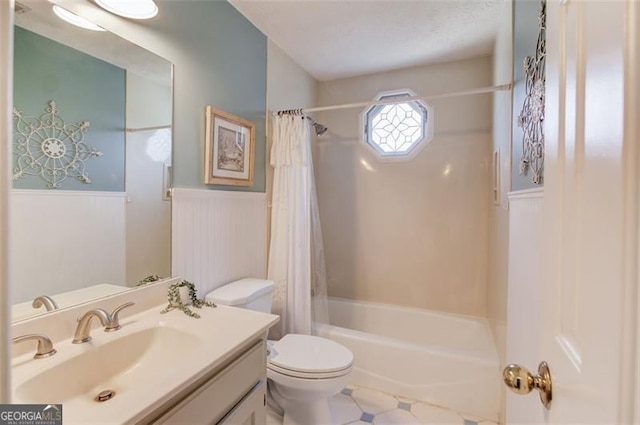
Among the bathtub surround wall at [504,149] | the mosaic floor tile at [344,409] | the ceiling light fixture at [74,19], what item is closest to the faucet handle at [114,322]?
the ceiling light fixture at [74,19]

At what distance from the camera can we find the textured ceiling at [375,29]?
67.9 inches

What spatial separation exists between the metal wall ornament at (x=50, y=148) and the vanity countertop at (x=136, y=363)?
0.56 meters

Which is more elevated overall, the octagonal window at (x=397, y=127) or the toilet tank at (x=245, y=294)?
the octagonal window at (x=397, y=127)

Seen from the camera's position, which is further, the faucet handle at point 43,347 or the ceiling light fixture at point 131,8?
the ceiling light fixture at point 131,8

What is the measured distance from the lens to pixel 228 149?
5.67ft

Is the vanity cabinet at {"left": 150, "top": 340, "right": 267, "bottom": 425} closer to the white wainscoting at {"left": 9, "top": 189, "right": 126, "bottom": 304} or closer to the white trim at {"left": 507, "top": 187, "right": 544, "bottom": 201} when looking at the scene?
the white wainscoting at {"left": 9, "top": 189, "right": 126, "bottom": 304}

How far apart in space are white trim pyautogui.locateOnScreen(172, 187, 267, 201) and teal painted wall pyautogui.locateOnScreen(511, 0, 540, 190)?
1470mm

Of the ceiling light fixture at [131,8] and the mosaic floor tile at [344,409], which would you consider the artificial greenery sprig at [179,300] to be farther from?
the ceiling light fixture at [131,8]

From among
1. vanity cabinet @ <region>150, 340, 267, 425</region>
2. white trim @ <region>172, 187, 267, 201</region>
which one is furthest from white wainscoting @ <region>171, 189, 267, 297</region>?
vanity cabinet @ <region>150, 340, 267, 425</region>

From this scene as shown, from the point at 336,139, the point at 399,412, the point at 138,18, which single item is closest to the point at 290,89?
the point at 336,139

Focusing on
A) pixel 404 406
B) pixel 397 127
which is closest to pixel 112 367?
pixel 404 406

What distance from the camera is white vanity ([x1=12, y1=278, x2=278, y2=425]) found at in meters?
0.70

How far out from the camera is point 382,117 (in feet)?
8.95

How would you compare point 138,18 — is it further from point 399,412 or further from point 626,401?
point 399,412
